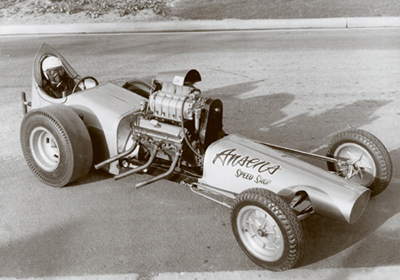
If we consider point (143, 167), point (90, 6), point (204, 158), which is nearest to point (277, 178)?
point (204, 158)

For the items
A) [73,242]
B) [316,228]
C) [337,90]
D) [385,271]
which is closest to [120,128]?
[73,242]

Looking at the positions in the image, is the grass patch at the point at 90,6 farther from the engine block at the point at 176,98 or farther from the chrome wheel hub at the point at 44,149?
the engine block at the point at 176,98

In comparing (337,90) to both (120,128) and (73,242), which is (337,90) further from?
(73,242)

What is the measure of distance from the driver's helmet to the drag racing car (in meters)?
0.24

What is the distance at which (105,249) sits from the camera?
202 inches

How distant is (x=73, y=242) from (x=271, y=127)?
3923mm

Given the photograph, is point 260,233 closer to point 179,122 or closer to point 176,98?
point 179,122

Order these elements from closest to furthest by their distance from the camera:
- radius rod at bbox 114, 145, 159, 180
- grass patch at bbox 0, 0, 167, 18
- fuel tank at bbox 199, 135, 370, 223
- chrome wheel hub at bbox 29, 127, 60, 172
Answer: fuel tank at bbox 199, 135, 370, 223 → radius rod at bbox 114, 145, 159, 180 → chrome wheel hub at bbox 29, 127, 60, 172 → grass patch at bbox 0, 0, 167, 18

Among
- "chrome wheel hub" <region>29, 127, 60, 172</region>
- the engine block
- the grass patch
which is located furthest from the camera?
the grass patch

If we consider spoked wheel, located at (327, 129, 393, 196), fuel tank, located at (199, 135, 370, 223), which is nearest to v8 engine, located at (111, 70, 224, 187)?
fuel tank, located at (199, 135, 370, 223)

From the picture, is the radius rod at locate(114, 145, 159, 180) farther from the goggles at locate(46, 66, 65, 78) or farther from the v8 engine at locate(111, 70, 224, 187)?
the goggles at locate(46, 66, 65, 78)

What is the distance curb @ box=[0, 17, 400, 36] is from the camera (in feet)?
48.0

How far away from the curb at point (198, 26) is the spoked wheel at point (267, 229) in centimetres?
1056

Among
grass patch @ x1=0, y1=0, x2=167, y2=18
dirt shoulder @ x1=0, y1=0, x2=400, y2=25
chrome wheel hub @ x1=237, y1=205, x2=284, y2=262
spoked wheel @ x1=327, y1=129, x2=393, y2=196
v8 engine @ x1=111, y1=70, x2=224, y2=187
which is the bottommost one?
chrome wheel hub @ x1=237, y1=205, x2=284, y2=262
